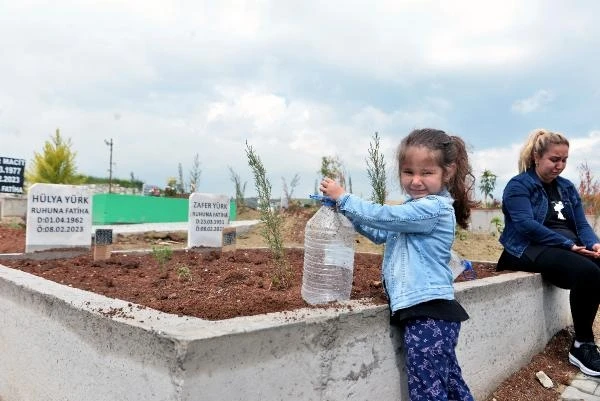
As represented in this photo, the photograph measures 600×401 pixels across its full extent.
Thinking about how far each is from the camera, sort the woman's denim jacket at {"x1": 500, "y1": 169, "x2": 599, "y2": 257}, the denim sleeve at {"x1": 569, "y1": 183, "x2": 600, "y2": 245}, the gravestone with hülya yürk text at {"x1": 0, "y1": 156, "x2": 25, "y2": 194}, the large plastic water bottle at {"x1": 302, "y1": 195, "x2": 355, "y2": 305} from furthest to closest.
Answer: the gravestone with hülya yürk text at {"x1": 0, "y1": 156, "x2": 25, "y2": 194}, the denim sleeve at {"x1": 569, "y1": 183, "x2": 600, "y2": 245}, the woman's denim jacket at {"x1": 500, "y1": 169, "x2": 599, "y2": 257}, the large plastic water bottle at {"x1": 302, "y1": 195, "x2": 355, "y2": 305}

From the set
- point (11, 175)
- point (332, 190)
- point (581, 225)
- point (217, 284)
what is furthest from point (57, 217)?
point (11, 175)

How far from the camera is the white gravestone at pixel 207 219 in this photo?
5625mm

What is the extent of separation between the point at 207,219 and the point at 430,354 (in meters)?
3.87

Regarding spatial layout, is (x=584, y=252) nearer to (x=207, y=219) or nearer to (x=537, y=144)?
(x=537, y=144)

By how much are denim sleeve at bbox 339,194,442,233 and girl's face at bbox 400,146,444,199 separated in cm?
9

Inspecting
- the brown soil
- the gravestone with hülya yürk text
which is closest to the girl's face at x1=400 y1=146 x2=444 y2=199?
the brown soil

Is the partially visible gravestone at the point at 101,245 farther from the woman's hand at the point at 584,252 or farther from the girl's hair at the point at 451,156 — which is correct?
the woman's hand at the point at 584,252

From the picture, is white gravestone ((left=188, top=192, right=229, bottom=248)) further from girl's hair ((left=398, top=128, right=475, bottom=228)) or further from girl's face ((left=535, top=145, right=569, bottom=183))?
girl's hair ((left=398, top=128, right=475, bottom=228))

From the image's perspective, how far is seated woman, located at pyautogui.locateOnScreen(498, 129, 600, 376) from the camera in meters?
3.88

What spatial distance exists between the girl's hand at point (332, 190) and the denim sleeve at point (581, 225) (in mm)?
2857

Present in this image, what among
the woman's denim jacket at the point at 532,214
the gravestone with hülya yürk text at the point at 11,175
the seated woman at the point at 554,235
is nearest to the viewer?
the seated woman at the point at 554,235

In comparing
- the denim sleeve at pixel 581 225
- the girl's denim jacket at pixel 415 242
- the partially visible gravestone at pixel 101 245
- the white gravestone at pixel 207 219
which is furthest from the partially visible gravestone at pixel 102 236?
the denim sleeve at pixel 581 225

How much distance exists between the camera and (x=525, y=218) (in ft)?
13.3

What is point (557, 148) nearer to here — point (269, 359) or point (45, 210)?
point (269, 359)
